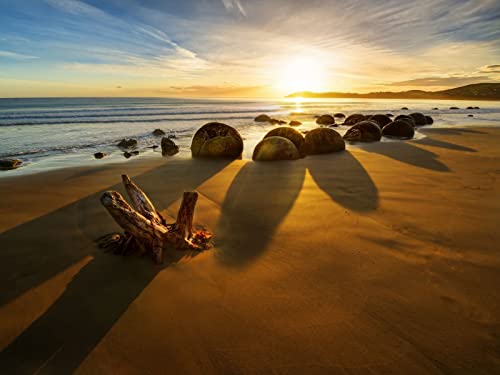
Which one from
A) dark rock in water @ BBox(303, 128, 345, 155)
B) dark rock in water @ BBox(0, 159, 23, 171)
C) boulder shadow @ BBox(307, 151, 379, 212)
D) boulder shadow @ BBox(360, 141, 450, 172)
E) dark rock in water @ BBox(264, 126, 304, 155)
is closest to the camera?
boulder shadow @ BBox(307, 151, 379, 212)

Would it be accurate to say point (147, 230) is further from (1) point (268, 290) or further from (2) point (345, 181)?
(2) point (345, 181)

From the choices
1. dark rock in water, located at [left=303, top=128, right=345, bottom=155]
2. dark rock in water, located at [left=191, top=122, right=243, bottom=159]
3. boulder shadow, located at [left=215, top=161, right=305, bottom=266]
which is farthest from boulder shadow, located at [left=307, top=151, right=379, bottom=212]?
dark rock in water, located at [left=191, top=122, right=243, bottom=159]

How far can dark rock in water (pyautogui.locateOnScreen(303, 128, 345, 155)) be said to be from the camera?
29.8ft

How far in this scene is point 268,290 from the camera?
2.32m

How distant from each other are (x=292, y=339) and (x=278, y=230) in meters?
1.66

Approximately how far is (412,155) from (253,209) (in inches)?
253

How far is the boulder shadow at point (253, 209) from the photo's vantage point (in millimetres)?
3004

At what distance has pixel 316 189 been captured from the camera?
506 cm

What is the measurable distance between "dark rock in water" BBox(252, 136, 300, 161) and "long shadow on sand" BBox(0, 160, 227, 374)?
482cm

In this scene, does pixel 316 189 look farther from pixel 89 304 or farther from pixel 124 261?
pixel 89 304

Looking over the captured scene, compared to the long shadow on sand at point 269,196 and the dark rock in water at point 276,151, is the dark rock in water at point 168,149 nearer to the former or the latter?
the dark rock in water at point 276,151

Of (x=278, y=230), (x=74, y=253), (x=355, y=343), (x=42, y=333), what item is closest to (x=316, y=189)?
(x=278, y=230)

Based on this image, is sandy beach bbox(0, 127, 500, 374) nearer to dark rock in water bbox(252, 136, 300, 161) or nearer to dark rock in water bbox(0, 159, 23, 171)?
dark rock in water bbox(252, 136, 300, 161)

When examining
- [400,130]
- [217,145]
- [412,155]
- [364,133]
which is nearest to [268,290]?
[217,145]
